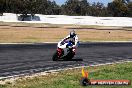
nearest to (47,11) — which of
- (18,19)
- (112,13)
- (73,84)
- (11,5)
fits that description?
(112,13)

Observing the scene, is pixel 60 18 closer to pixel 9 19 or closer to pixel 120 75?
pixel 9 19

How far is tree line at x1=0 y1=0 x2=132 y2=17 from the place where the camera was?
346 feet

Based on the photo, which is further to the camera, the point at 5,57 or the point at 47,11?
the point at 47,11

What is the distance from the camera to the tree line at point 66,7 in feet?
346

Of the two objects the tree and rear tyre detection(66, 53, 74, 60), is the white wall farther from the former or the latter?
rear tyre detection(66, 53, 74, 60)

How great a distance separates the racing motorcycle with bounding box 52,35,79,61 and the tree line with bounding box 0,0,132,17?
71.1 metres

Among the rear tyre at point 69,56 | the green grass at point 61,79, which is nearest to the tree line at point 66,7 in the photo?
the rear tyre at point 69,56

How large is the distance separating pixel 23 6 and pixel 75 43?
86.3 m

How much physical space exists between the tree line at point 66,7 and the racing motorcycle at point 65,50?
2800 inches

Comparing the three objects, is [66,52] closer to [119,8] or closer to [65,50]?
[65,50]

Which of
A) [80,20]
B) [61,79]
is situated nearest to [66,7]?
[80,20]

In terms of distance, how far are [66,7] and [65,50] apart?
143m

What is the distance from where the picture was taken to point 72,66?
65.0ft

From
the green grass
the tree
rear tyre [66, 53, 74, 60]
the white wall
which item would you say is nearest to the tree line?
the tree
